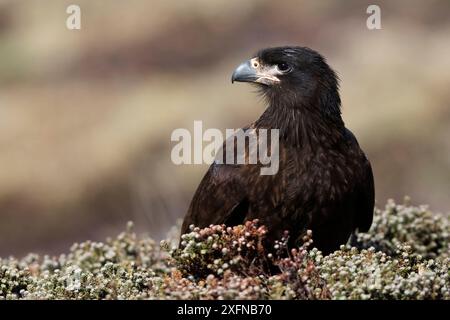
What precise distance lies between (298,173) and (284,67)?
0.94 m

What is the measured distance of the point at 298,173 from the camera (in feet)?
26.1

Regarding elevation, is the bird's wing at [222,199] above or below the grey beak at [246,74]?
below

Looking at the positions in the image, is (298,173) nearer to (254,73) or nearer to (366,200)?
(366,200)

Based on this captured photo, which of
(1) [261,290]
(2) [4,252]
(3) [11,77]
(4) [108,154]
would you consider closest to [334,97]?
(1) [261,290]

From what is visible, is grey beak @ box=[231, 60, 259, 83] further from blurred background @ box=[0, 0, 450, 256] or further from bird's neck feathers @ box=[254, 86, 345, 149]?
blurred background @ box=[0, 0, 450, 256]

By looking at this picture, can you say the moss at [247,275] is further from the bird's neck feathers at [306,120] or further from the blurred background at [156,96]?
the blurred background at [156,96]

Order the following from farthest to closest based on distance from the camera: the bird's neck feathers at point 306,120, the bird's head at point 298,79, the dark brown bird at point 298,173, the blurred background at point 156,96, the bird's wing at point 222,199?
1. the blurred background at point 156,96
2. the bird's head at point 298,79
3. the bird's neck feathers at point 306,120
4. the bird's wing at point 222,199
5. the dark brown bird at point 298,173

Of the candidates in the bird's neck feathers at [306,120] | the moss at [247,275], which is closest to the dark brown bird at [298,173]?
the bird's neck feathers at [306,120]

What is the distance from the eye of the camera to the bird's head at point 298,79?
8.33 m

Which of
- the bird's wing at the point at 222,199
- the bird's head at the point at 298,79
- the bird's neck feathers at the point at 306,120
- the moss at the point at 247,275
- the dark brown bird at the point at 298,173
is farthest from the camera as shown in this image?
the bird's head at the point at 298,79

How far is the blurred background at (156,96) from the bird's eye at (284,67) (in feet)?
10.6

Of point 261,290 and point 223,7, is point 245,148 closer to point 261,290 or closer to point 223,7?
point 261,290

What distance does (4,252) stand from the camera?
14.0 metres

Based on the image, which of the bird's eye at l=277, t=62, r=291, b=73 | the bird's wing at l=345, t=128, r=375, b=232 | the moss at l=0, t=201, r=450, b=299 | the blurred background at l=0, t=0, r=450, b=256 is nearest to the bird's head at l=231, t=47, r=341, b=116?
the bird's eye at l=277, t=62, r=291, b=73
